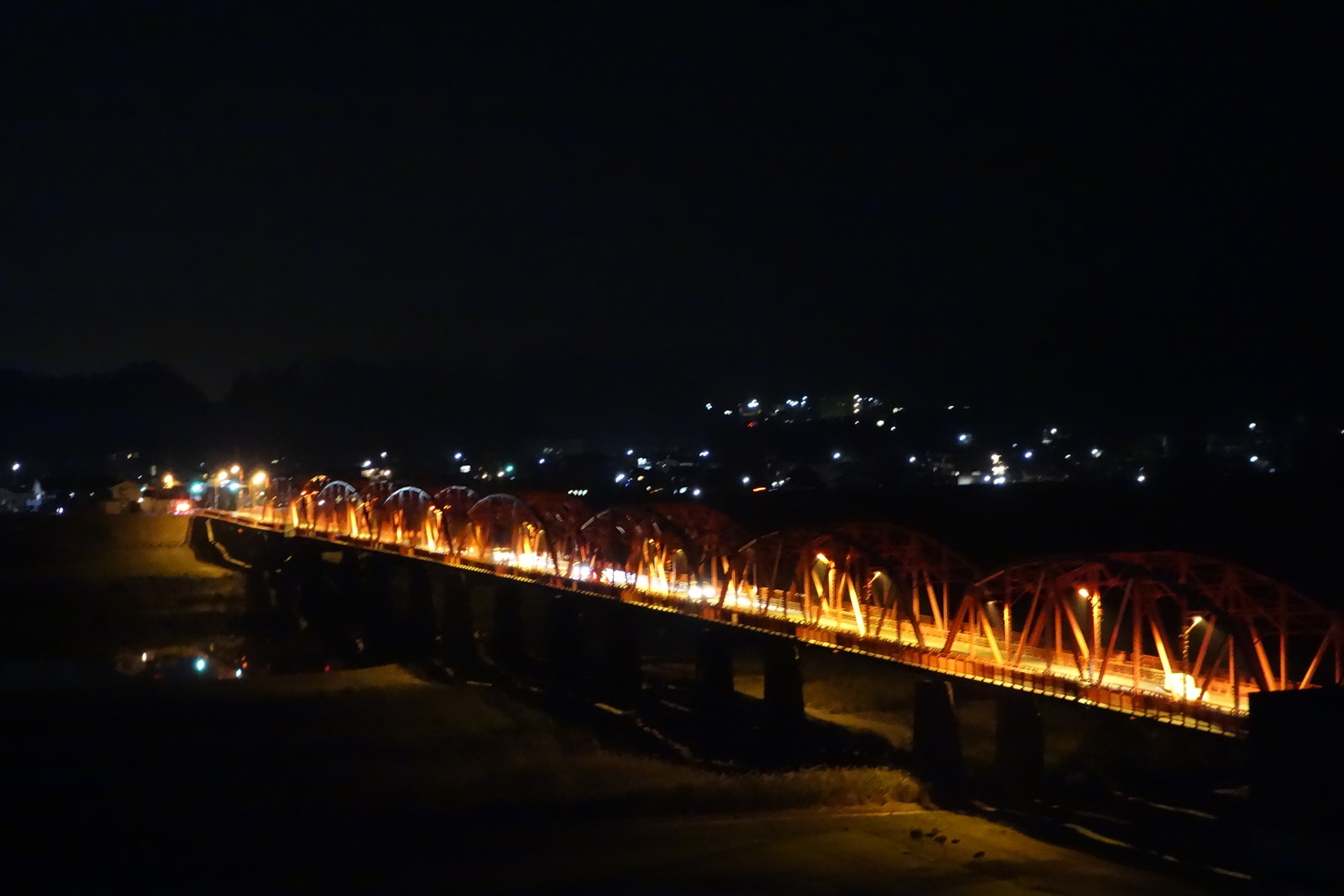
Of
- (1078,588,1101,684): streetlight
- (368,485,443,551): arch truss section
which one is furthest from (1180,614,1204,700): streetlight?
(368,485,443,551): arch truss section

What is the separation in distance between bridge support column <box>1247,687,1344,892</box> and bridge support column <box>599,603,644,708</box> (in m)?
31.8

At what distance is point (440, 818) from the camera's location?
31.8 m

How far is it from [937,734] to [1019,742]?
249 centimetres

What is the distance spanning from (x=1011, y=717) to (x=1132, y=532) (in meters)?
85.5

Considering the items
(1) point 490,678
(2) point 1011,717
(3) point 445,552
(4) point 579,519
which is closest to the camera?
(2) point 1011,717

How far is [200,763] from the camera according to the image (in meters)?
38.1

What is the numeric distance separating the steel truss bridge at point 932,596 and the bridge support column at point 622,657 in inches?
42.0

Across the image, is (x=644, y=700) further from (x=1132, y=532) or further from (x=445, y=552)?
(x=1132, y=532)

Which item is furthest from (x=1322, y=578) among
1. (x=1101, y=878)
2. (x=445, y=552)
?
(x=1101, y=878)

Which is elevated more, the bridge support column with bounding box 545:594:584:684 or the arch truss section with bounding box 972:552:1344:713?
the arch truss section with bounding box 972:552:1344:713

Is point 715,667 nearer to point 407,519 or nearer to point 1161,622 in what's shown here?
point 1161,622

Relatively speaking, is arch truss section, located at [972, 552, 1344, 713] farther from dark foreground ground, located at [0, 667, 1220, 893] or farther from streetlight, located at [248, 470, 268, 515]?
streetlight, located at [248, 470, 268, 515]

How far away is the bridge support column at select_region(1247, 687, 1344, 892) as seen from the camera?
72.9ft

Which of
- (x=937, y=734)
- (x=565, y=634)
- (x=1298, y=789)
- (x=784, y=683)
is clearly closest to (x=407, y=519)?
(x=565, y=634)
